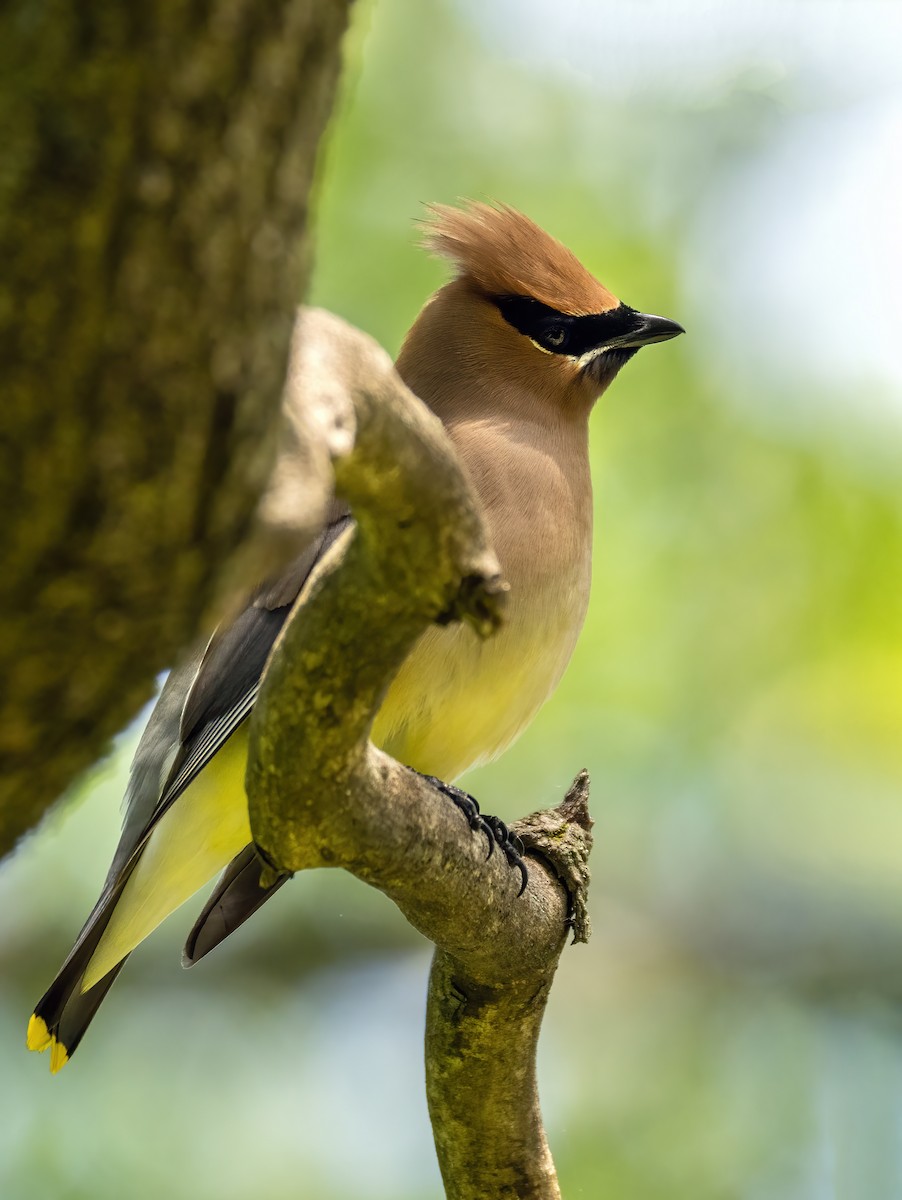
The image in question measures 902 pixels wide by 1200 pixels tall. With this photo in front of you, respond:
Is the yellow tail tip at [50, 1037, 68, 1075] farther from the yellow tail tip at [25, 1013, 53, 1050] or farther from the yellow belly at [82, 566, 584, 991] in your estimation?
the yellow belly at [82, 566, 584, 991]

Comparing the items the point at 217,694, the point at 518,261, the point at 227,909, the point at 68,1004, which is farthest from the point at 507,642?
the point at 68,1004

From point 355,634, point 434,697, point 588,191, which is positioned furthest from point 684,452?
point 355,634

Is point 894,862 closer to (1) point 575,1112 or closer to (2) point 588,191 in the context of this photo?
(1) point 575,1112

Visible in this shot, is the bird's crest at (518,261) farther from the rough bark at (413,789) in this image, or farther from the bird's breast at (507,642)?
the rough bark at (413,789)

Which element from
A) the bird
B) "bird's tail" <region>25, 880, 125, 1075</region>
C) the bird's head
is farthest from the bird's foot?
the bird's head

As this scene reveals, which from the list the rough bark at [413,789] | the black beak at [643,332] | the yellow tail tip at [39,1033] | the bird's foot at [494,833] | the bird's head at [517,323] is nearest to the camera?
the rough bark at [413,789]

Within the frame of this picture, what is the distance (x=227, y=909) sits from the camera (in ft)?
11.5

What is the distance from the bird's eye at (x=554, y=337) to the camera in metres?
4.03

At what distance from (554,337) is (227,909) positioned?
166cm

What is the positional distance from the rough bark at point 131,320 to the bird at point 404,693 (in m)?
2.13

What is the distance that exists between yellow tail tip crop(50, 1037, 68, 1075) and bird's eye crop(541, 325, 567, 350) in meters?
2.05

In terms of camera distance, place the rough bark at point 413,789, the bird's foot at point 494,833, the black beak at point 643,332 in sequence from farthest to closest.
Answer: the black beak at point 643,332 < the bird's foot at point 494,833 < the rough bark at point 413,789

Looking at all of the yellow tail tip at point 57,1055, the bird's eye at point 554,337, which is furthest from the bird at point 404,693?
the bird's eye at point 554,337

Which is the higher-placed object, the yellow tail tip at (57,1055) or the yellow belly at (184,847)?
the yellow belly at (184,847)
